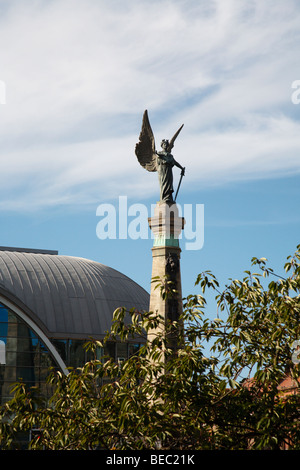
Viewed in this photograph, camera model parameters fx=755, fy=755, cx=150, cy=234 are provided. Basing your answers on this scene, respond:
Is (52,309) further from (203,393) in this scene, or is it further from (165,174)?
(203,393)

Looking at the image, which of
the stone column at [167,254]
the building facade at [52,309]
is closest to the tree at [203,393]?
the stone column at [167,254]

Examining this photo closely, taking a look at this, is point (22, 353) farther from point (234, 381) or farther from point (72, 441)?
point (234, 381)

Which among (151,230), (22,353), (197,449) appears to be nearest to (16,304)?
(22,353)

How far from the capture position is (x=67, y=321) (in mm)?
47469

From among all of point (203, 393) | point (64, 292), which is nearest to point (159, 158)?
point (203, 393)

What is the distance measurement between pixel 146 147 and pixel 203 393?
13.6 metres

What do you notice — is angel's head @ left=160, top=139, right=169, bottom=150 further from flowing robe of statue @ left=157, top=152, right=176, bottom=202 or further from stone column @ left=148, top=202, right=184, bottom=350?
stone column @ left=148, top=202, right=184, bottom=350

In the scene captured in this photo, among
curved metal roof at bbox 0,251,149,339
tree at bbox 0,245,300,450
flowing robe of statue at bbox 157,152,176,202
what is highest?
flowing robe of statue at bbox 157,152,176,202

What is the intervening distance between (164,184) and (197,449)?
1275cm

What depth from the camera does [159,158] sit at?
94.4 feet

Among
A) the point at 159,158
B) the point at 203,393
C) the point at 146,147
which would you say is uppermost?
the point at 146,147

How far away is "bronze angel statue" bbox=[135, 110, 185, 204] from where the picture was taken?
2838 centimetres

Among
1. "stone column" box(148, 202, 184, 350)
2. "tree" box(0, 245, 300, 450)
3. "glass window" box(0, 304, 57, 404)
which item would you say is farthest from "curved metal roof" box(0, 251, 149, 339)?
"tree" box(0, 245, 300, 450)
